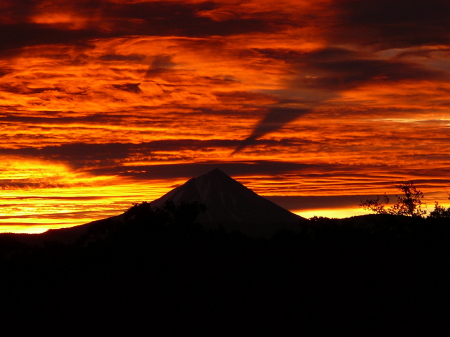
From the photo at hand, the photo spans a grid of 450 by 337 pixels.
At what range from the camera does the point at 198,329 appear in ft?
111

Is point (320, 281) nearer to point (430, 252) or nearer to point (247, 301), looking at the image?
point (247, 301)

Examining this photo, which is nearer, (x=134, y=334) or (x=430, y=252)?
(x=134, y=334)

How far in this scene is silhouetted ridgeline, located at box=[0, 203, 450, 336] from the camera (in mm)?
33500

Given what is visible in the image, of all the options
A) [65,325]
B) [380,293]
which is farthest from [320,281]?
[65,325]

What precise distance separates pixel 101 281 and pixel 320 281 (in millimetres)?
15332

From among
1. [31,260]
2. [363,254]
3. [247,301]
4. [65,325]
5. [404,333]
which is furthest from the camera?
[31,260]

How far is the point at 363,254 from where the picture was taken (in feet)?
144

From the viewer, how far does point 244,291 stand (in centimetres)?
3769

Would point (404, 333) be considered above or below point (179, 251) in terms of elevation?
below

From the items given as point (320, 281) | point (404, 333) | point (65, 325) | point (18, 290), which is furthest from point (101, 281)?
point (404, 333)

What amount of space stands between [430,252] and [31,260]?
33.7 metres

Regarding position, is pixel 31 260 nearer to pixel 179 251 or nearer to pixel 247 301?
pixel 179 251

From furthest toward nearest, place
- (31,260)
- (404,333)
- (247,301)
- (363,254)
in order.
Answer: (31,260)
(363,254)
(247,301)
(404,333)

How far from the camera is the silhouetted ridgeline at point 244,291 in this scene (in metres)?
33.5
